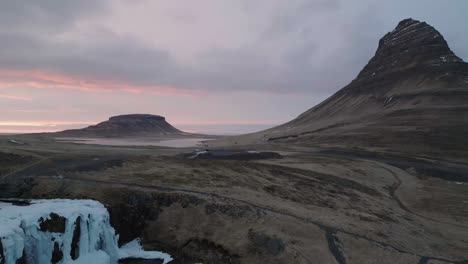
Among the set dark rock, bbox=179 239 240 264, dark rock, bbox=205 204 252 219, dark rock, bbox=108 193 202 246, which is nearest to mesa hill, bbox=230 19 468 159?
dark rock, bbox=205 204 252 219

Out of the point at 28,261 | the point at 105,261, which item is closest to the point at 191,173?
the point at 105,261

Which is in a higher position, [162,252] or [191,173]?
[191,173]

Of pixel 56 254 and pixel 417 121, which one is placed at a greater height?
pixel 417 121

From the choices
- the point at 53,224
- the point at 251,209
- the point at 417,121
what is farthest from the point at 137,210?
the point at 417,121

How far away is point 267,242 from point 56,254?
60.3 ft

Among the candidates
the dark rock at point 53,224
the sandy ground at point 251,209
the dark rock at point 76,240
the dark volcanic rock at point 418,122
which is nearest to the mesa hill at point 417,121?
the dark volcanic rock at point 418,122

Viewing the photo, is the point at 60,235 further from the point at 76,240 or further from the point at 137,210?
the point at 137,210

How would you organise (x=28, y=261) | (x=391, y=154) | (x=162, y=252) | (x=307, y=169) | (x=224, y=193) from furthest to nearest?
(x=391, y=154) → (x=307, y=169) → (x=224, y=193) → (x=162, y=252) → (x=28, y=261)

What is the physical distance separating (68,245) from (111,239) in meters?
4.32

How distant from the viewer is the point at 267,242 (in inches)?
1148

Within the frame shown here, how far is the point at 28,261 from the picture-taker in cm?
2330

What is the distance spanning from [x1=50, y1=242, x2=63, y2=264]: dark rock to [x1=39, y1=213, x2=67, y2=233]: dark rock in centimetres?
122

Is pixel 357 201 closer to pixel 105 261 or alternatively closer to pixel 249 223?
pixel 249 223

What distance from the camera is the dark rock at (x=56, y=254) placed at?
2497cm
